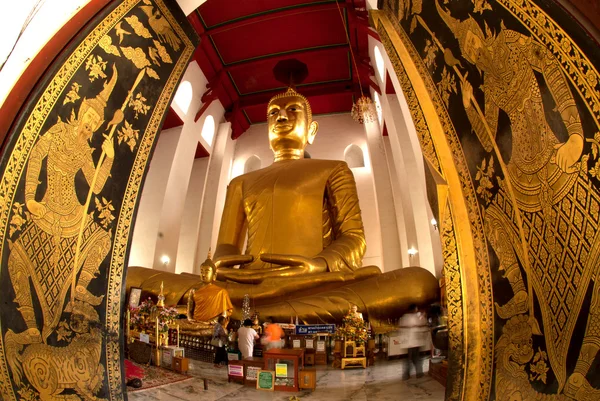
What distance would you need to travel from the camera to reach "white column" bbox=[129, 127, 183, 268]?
6.76 metres

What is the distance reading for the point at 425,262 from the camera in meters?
6.18

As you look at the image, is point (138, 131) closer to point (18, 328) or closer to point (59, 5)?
point (59, 5)

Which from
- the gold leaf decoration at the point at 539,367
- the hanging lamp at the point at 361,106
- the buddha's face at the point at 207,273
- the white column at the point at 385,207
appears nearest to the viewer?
the gold leaf decoration at the point at 539,367

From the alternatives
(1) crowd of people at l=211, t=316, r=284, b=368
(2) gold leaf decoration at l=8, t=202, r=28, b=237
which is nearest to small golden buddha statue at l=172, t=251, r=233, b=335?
(1) crowd of people at l=211, t=316, r=284, b=368

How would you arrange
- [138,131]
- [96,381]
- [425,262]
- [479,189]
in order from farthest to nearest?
[425,262], [138,131], [96,381], [479,189]

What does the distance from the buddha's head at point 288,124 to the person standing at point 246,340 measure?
8.26 ft

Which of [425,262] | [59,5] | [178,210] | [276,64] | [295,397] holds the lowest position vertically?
[295,397]

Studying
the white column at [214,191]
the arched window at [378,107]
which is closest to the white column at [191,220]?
the white column at [214,191]

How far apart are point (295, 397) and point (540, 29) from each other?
5.87ft

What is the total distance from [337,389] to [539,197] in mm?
1358

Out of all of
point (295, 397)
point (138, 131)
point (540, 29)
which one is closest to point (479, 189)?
point (540, 29)

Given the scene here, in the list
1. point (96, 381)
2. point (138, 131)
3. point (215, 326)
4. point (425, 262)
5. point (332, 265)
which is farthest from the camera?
point (425, 262)

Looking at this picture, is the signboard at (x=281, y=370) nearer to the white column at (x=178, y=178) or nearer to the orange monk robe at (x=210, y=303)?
the orange monk robe at (x=210, y=303)

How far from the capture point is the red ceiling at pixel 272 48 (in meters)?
5.82
